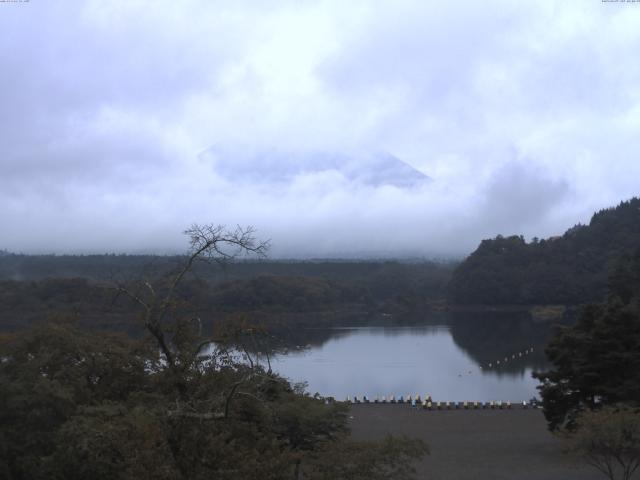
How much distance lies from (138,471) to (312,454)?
308 centimetres

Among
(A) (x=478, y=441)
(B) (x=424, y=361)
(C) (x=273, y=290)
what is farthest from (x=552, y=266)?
(A) (x=478, y=441)

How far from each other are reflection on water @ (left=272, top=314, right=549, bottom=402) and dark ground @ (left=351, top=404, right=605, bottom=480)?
2.72 meters

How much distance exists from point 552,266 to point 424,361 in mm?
36658

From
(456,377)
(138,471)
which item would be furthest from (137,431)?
(456,377)

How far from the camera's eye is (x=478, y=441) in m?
15.3

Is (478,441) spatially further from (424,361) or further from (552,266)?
(552,266)

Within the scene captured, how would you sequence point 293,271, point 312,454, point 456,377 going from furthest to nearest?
point 293,271
point 456,377
point 312,454

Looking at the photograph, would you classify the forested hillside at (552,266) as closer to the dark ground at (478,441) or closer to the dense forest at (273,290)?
the dense forest at (273,290)

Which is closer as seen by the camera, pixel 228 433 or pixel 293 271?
pixel 228 433

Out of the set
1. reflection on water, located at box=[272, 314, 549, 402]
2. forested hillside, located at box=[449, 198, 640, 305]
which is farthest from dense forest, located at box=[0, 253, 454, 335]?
forested hillside, located at box=[449, 198, 640, 305]

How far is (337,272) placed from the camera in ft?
296

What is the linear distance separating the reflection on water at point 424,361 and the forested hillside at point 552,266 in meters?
12.2

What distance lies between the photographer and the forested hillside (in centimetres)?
6412

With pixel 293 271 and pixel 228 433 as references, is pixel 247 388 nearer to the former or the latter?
pixel 228 433
